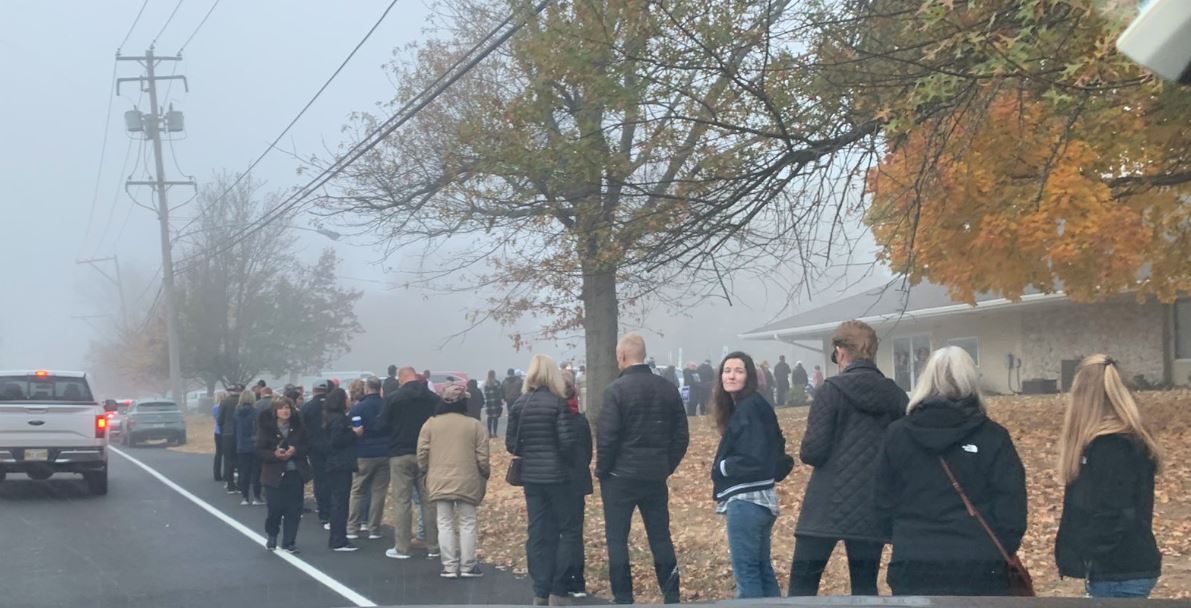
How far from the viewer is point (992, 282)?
15.6 m

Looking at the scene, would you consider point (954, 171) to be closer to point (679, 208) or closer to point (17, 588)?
point (679, 208)

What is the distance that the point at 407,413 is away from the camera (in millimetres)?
11797

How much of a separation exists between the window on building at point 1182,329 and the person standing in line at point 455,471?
20.1m

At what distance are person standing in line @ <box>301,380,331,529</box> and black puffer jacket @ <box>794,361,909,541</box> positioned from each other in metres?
7.14

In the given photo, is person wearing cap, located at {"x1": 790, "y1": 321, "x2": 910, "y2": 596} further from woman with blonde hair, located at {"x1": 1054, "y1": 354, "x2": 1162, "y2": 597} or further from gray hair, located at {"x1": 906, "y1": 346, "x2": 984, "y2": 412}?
woman with blonde hair, located at {"x1": 1054, "y1": 354, "x2": 1162, "y2": 597}

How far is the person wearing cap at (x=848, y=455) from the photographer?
6227 millimetres

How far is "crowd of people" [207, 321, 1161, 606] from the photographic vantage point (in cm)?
515

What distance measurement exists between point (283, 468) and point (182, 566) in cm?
127

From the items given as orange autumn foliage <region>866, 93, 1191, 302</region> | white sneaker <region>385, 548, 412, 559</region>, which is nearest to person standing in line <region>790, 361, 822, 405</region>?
orange autumn foliage <region>866, 93, 1191, 302</region>

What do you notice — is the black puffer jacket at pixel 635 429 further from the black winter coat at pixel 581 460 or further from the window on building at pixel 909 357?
the window on building at pixel 909 357

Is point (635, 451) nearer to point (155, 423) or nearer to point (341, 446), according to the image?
point (341, 446)

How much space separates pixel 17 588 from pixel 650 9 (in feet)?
24.1

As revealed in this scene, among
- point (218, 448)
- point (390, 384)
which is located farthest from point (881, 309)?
point (218, 448)

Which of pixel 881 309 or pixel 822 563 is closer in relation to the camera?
pixel 822 563
